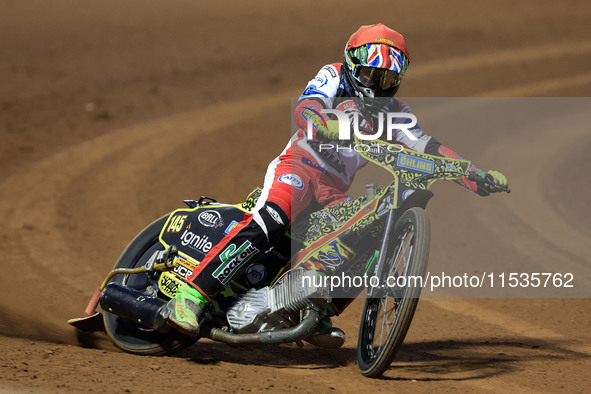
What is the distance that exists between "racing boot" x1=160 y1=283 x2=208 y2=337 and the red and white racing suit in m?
0.06

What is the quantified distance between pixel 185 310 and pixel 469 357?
228cm

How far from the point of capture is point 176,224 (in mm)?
6469

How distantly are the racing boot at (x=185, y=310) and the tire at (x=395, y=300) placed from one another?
112cm

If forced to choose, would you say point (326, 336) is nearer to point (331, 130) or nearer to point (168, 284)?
point (168, 284)

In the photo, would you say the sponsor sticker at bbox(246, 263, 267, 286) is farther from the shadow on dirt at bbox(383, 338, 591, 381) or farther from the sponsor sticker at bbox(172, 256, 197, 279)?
the shadow on dirt at bbox(383, 338, 591, 381)

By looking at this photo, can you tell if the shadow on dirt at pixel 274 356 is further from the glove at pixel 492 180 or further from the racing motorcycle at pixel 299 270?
the glove at pixel 492 180

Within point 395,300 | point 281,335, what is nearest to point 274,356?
point 281,335

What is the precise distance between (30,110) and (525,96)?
10.8m

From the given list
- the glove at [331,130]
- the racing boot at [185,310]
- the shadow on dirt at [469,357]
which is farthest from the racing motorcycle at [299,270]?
the shadow on dirt at [469,357]

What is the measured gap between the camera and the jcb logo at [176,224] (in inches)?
253

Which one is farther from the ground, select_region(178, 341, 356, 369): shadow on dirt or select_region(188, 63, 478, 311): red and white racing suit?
select_region(188, 63, 478, 311): red and white racing suit

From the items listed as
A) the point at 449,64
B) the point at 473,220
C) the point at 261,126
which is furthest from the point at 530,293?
the point at 449,64

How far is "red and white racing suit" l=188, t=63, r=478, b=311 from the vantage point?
5.88m

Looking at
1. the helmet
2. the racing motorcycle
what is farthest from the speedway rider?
the racing motorcycle
